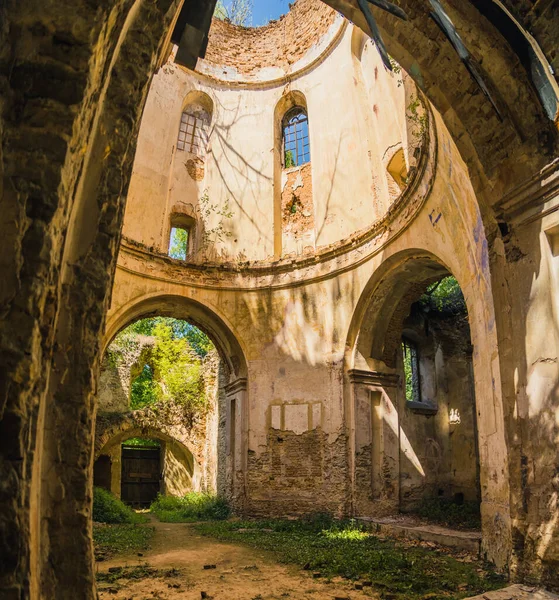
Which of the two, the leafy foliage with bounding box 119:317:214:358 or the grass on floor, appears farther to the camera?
the leafy foliage with bounding box 119:317:214:358

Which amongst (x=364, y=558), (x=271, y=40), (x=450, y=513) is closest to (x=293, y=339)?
(x=450, y=513)

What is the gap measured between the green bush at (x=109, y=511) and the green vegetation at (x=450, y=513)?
6.92 metres

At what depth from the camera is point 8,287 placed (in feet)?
5.84

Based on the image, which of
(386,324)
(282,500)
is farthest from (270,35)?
(282,500)

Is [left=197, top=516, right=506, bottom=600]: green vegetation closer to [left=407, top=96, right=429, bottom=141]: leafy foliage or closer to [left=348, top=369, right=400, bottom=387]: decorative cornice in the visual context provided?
[left=348, top=369, right=400, bottom=387]: decorative cornice

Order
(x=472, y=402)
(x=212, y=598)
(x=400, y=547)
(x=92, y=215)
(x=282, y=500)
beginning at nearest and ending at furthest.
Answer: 1. (x=92, y=215)
2. (x=212, y=598)
3. (x=400, y=547)
4. (x=282, y=500)
5. (x=472, y=402)

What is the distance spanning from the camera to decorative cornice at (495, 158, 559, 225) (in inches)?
173

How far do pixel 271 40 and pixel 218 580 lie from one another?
15.0 m

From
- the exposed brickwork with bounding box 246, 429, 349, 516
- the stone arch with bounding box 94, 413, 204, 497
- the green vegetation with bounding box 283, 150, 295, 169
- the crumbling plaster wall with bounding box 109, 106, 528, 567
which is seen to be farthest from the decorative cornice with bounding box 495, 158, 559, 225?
the stone arch with bounding box 94, 413, 204, 497

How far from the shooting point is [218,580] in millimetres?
5926

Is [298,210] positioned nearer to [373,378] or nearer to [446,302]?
[446,302]

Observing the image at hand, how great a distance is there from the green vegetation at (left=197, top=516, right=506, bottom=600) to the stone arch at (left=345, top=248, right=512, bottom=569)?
0.68 metres

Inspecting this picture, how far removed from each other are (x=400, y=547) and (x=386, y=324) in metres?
4.84

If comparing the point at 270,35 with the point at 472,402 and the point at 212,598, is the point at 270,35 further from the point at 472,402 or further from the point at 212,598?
the point at 212,598
